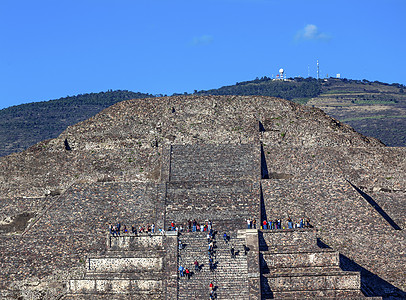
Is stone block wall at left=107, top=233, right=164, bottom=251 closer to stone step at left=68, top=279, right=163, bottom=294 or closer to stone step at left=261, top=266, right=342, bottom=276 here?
stone step at left=68, top=279, right=163, bottom=294

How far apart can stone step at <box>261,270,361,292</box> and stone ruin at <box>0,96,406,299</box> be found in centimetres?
7

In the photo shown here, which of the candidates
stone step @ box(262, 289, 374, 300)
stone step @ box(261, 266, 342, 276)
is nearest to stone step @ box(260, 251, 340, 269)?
stone step @ box(261, 266, 342, 276)

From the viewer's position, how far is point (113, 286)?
1631 inches

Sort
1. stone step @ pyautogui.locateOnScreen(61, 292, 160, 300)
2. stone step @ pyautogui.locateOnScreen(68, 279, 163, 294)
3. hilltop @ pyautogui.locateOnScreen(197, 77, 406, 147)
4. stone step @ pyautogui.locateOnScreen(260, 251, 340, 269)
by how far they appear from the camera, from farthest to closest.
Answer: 1. hilltop @ pyautogui.locateOnScreen(197, 77, 406, 147)
2. stone step @ pyautogui.locateOnScreen(260, 251, 340, 269)
3. stone step @ pyautogui.locateOnScreen(68, 279, 163, 294)
4. stone step @ pyautogui.locateOnScreen(61, 292, 160, 300)

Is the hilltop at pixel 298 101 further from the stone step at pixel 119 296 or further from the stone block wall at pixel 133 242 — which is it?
the stone step at pixel 119 296

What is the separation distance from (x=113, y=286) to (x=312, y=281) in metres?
9.90

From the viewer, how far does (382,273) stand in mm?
45031

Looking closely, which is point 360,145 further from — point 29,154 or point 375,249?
point 29,154

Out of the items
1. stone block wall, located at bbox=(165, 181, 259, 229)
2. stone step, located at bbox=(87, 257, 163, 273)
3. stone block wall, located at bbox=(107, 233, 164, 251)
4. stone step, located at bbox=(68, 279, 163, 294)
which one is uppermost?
stone block wall, located at bbox=(165, 181, 259, 229)

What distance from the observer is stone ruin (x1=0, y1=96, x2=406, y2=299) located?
4153cm

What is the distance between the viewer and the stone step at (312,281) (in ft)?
134

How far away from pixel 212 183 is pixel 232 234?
24.9ft

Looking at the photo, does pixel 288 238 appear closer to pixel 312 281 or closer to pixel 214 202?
pixel 312 281

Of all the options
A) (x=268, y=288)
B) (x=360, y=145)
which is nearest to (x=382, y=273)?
(x=268, y=288)
